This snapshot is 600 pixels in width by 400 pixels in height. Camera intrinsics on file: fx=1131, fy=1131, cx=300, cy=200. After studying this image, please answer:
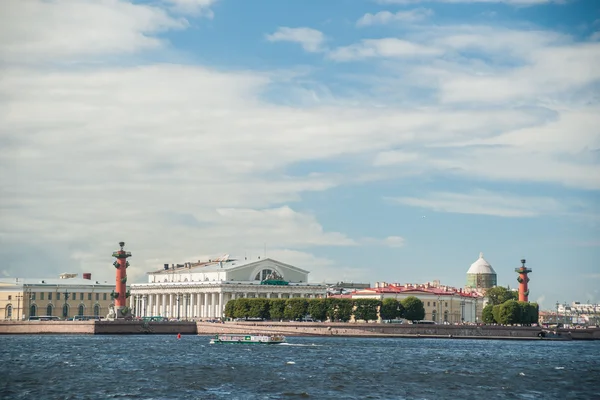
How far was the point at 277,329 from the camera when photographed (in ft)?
380

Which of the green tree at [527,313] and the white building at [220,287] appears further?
the white building at [220,287]

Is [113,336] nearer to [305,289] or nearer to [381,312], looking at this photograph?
[381,312]

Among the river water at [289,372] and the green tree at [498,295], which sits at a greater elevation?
the green tree at [498,295]

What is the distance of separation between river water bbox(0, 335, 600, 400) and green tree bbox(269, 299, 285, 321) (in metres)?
37.6

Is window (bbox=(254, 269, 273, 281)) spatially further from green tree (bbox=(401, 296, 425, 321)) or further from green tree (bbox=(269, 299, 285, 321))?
green tree (bbox=(401, 296, 425, 321))

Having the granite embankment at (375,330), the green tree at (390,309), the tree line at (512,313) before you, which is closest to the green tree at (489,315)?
the tree line at (512,313)

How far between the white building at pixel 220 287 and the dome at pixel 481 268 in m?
34.7

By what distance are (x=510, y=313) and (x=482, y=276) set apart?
2066 inches

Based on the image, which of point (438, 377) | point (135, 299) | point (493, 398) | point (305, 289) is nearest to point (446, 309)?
point (305, 289)

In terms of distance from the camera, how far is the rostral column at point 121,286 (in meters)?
118

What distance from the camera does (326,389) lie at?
164 ft

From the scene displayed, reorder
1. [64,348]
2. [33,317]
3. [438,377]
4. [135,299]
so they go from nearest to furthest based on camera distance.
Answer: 1. [438,377]
2. [64,348]
3. [33,317]
4. [135,299]

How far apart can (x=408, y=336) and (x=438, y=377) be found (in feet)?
179

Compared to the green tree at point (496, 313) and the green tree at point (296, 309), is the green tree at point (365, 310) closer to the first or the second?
the green tree at point (296, 309)
